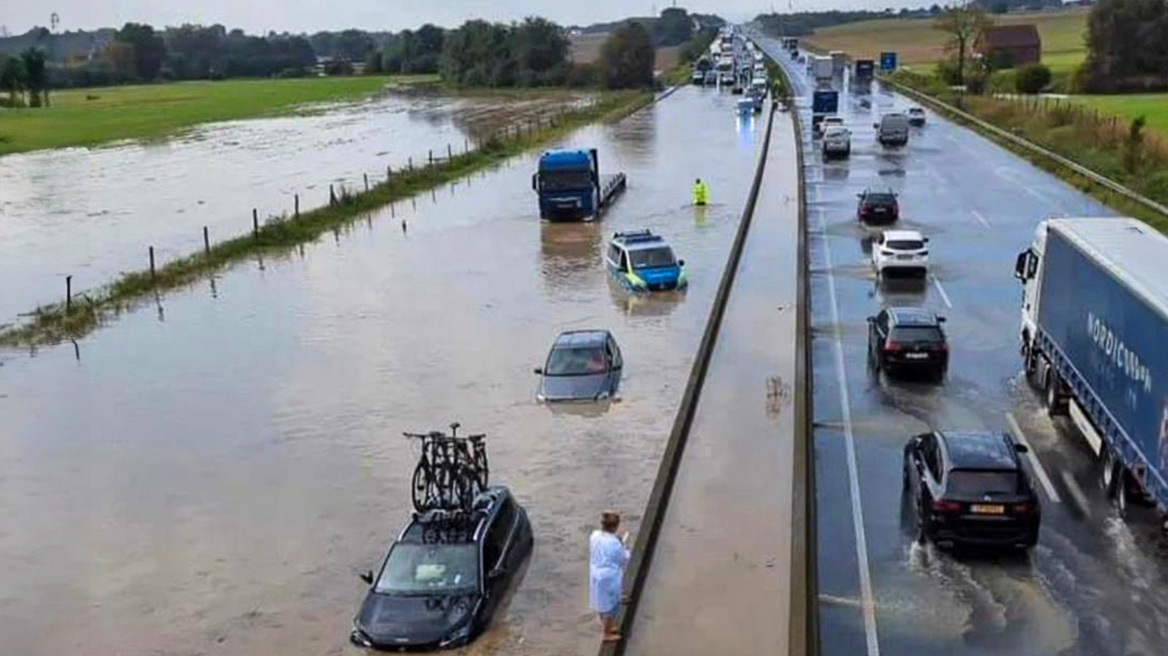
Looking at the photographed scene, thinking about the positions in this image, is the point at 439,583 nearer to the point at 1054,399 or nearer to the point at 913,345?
the point at 1054,399

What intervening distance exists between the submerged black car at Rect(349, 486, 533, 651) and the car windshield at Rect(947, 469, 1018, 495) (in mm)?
5808

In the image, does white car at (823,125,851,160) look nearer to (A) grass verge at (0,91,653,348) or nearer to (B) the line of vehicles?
(A) grass verge at (0,91,653,348)

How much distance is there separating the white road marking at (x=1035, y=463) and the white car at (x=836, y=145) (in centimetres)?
4364

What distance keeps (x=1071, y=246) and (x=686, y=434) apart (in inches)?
278

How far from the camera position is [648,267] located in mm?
36062

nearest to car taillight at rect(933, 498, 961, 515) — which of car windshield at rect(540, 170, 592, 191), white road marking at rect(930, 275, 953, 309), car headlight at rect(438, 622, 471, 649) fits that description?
car headlight at rect(438, 622, 471, 649)

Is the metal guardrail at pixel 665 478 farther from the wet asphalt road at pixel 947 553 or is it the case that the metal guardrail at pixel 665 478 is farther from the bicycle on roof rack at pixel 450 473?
the bicycle on roof rack at pixel 450 473

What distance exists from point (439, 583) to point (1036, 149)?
55.4 meters

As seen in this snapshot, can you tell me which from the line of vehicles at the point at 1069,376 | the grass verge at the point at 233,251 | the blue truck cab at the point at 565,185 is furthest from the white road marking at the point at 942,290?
the grass verge at the point at 233,251

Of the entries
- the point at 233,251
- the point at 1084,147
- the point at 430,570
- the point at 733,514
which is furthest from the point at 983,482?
the point at 1084,147

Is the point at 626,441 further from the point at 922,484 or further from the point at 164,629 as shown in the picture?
the point at 164,629

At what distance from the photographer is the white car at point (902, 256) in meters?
35.8

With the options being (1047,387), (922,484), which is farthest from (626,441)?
(1047,387)

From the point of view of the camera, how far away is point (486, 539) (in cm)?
1670
